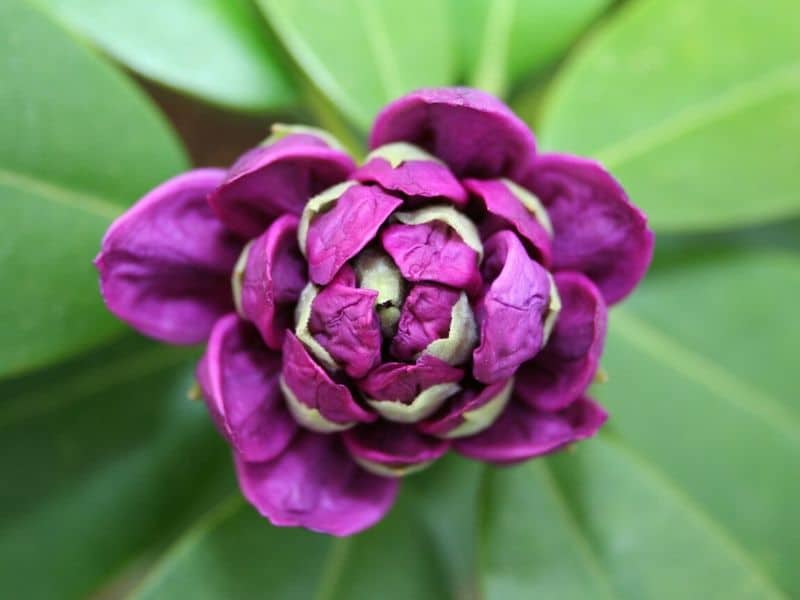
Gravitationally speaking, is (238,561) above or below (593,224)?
below

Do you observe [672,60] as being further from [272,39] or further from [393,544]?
[393,544]

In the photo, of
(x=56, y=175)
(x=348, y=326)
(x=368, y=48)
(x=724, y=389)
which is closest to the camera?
(x=348, y=326)

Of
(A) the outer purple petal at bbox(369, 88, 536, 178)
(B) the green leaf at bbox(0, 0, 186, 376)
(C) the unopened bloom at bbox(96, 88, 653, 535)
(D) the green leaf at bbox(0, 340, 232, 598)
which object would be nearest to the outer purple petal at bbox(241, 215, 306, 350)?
(C) the unopened bloom at bbox(96, 88, 653, 535)

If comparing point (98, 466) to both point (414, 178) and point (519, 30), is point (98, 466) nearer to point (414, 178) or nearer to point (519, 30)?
point (414, 178)

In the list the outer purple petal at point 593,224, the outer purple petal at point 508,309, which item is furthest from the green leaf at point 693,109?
the outer purple petal at point 508,309

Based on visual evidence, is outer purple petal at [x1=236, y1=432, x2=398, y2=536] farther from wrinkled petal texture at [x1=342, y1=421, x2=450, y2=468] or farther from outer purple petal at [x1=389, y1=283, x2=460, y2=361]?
outer purple petal at [x1=389, y1=283, x2=460, y2=361]

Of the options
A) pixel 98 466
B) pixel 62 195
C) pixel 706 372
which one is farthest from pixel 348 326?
pixel 706 372

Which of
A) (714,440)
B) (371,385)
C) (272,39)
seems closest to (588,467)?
(714,440)
